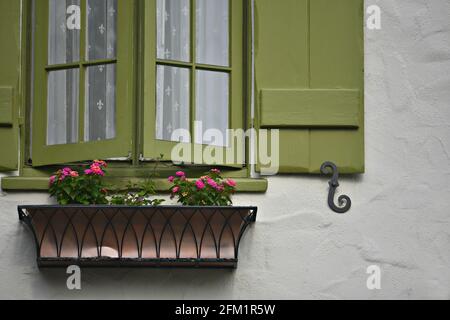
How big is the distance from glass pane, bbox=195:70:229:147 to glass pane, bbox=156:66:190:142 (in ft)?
0.22

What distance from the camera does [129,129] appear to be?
4.61 metres

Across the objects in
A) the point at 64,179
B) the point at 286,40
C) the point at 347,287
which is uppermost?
the point at 286,40

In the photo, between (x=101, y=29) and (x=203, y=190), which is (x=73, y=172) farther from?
(x=101, y=29)

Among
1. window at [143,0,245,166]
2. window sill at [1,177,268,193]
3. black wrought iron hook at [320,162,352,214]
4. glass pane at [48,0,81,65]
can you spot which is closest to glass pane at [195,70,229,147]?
window at [143,0,245,166]

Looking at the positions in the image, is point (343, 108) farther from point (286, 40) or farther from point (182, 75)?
point (182, 75)

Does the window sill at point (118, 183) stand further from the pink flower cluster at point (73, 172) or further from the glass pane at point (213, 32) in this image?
the glass pane at point (213, 32)

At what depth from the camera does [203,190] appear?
4359 mm

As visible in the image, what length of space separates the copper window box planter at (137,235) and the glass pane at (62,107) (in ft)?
1.62

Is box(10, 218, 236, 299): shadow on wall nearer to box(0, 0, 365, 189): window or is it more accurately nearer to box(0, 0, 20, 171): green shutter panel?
box(0, 0, 365, 189): window

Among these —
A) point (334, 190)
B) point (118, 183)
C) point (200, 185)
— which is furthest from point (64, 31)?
point (334, 190)

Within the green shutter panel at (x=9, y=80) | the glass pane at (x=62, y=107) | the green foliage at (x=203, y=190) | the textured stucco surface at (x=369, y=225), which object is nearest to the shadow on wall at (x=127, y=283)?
the textured stucco surface at (x=369, y=225)

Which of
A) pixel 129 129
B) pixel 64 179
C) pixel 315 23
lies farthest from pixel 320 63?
pixel 64 179

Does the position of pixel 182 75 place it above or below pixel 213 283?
above

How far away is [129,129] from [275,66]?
786mm
